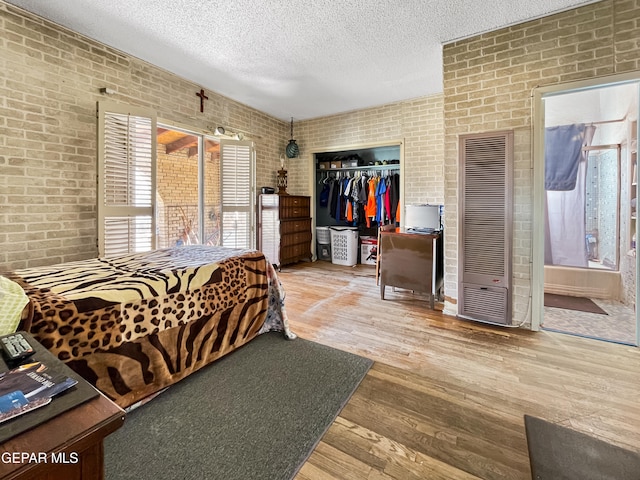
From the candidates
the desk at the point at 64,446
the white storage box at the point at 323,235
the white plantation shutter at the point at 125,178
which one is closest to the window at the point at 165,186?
the white plantation shutter at the point at 125,178

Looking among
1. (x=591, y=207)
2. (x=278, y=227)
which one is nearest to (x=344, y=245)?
(x=278, y=227)

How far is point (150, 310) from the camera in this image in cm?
169

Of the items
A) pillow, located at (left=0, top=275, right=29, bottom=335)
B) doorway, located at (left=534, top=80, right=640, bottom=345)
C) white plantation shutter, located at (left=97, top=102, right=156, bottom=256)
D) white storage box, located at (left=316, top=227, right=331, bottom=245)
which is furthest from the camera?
white storage box, located at (left=316, top=227, right=331, bottom=245)

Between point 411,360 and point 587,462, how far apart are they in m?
1.02

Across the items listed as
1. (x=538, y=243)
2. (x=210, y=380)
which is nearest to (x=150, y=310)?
(x=210, y=380)

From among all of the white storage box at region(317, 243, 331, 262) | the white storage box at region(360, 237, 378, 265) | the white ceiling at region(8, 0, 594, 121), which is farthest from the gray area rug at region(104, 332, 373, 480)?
the white storage box at region(317, 243, 331, 262)

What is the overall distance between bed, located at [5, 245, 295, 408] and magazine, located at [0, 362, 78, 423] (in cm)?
63

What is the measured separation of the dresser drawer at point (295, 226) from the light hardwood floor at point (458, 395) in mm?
2328

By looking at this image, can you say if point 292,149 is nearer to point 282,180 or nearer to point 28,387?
point 282,180

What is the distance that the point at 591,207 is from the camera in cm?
376

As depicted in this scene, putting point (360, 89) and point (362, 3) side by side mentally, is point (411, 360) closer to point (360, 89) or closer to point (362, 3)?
point (362, 3)

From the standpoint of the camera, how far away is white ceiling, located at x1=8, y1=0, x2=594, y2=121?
2.43 meters

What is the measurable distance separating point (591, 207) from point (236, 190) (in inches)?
192

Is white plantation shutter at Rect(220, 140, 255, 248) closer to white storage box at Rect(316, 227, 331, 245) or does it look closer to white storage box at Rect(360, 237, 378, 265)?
white storage box at Rect(316, 227, 331, 245)
